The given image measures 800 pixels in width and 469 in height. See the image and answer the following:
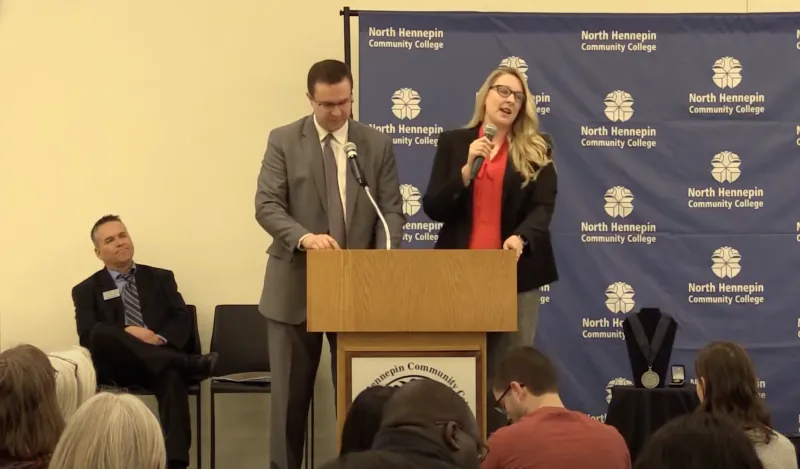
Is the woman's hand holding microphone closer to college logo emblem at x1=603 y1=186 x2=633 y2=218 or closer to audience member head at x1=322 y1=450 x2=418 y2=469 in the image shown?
audience member head at x1=322 y1=450 x2=418 y2=469

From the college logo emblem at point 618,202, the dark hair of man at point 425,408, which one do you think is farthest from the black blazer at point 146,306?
the dark hair of man at point 425,408

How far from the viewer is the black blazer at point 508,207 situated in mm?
3436

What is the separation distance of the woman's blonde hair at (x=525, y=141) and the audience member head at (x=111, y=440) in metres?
2.03

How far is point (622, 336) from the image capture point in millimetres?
5422

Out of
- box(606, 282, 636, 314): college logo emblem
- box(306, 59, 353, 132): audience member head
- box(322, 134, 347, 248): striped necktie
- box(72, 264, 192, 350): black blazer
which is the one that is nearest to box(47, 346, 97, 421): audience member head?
box(322, 134, 347, 248): striped necktie

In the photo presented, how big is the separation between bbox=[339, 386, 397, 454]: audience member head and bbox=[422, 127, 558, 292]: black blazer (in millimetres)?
1228

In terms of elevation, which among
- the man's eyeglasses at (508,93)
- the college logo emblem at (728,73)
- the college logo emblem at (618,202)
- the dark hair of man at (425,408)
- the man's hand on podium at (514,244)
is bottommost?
the dark hair of man at (425,408)

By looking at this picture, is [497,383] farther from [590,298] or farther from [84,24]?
[84,24]

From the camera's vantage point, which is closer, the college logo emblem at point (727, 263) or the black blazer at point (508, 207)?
the black blazer at point (508, 207)

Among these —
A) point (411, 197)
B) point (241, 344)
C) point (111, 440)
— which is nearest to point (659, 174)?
point (411, 197)

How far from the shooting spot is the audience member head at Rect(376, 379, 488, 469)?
5.38ft

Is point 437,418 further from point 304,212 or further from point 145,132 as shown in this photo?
point 145,132

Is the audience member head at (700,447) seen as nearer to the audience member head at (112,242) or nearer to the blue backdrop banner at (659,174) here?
the blue backdrop banner at (659,174)

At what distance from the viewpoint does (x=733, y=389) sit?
3205 millimetres
